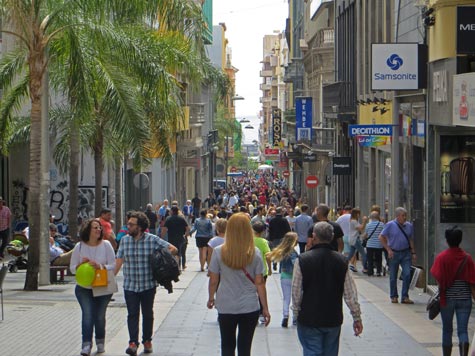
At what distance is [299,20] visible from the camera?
88.2 m

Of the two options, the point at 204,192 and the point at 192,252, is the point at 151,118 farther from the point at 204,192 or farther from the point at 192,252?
the point at 204,192

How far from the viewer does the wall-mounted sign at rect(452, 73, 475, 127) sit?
17.1 meters

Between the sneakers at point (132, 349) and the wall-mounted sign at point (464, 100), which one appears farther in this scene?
the wall-mounted sign at point (464, 100)

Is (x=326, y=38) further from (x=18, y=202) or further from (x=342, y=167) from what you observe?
(x=18, y=202)

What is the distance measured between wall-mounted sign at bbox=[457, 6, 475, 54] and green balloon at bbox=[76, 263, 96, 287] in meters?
8.71

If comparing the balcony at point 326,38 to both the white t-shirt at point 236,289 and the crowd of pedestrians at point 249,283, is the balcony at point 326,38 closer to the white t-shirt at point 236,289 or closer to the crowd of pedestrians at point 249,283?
the crowd of pedestrians at point 249,283

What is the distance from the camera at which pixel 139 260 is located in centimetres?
1227

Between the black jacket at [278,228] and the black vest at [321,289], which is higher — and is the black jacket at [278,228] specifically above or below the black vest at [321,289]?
below

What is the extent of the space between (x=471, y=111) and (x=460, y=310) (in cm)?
583

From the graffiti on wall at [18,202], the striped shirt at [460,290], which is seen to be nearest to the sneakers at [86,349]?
the striped shirt at [460,290]

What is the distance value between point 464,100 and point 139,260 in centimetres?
729

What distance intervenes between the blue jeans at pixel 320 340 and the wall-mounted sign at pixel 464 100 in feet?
27.0

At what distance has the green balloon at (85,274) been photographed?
1226 cm

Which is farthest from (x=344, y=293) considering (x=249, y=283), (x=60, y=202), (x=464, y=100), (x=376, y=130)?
(x=60, y=202)
